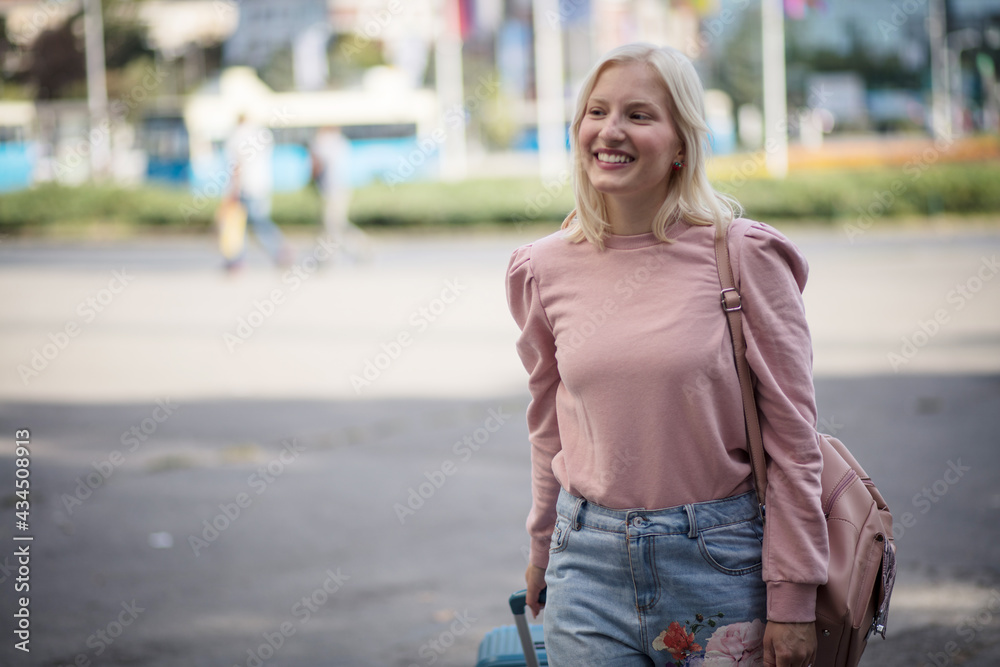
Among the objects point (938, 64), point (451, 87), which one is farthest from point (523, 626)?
point (938, 64)

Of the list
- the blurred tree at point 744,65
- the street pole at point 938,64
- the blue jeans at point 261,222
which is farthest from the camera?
the blurred tree at point 744,65

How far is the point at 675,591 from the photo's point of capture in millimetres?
1943

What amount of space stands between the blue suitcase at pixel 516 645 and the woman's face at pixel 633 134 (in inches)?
37.0

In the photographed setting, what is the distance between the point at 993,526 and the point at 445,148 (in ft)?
107

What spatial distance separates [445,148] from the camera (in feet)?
119

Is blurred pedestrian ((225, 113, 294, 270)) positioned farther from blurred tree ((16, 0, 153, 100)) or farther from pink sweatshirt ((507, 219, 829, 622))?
blurred tree ((16, 0, 153, 100))

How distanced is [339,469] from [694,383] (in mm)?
4561

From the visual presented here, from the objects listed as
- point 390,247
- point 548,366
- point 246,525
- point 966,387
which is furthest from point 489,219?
point 548,366

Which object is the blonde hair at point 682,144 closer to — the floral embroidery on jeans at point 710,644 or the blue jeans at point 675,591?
the blue jeans at point 675,591

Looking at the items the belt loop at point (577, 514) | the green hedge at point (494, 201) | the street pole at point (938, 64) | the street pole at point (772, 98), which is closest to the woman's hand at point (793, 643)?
the belt loop at point (577, 514)

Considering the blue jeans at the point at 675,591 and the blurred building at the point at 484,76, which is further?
the blurred building at the point at 484,76

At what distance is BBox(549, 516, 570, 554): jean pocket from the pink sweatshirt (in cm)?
8

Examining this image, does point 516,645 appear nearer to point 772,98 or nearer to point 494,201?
point 494,201

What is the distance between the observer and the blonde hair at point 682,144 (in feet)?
6.51
